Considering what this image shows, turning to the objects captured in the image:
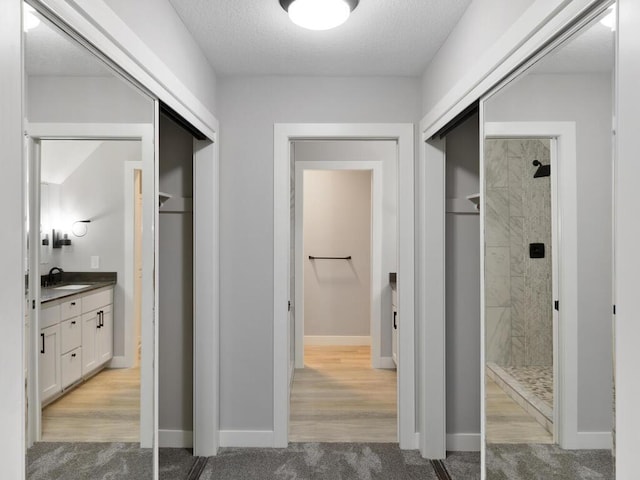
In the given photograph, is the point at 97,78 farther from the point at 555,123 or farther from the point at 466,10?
the point at 466,10

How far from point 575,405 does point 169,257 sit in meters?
2.50

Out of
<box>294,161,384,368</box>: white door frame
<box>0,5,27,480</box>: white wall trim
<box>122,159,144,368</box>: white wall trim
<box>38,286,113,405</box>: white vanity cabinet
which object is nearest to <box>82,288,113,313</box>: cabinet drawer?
<box>38,286,113,405</box>: white vanity cabinet

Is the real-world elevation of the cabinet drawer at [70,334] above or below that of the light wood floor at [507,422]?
above

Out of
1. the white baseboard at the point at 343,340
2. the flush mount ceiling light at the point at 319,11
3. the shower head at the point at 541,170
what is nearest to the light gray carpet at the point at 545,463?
the shower head at the point at 541,170

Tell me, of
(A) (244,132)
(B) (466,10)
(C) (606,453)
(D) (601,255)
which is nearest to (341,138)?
(A) (244,132)

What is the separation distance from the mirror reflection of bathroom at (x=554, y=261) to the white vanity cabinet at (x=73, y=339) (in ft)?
4.78

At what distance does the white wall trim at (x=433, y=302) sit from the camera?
9.81 ft

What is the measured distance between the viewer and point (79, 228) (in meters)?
1.43

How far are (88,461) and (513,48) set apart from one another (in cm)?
201

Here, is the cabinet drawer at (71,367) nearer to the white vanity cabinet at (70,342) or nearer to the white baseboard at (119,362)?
the white vanity cabinet at (70,342)

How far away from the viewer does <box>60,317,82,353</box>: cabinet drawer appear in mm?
1364

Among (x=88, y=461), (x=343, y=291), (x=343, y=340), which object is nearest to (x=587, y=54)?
(x=88, y=461)

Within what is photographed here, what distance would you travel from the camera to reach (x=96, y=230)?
1.52 m

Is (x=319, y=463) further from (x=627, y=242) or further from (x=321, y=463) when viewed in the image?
(x=627, y=242)
